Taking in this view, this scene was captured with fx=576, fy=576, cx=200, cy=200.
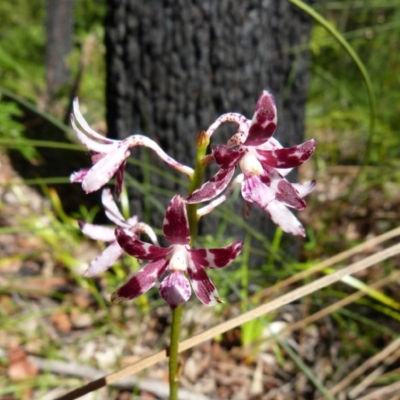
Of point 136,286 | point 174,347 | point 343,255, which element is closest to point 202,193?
point 136,286

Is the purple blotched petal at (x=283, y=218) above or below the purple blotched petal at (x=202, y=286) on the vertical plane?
above

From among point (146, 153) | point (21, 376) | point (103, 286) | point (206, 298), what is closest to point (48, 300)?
point (103, 286)

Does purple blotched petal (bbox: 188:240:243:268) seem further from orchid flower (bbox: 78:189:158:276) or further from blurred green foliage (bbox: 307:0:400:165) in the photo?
blurred green foliage (bbox: 307:0:400:165)

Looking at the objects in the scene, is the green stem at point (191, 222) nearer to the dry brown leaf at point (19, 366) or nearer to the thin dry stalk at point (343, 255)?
the thin dry stalk at point (343, 255)

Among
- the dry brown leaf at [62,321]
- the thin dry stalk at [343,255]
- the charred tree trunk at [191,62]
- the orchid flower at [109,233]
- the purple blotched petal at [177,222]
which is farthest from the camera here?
the dry brown leaf at [62,321]

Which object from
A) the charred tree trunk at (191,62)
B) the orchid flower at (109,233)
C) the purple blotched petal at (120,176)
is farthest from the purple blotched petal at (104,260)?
the charred tree trunk at (191,62)

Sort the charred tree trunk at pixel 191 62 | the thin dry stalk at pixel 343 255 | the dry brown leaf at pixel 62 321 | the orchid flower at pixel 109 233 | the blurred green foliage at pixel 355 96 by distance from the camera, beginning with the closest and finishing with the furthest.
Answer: the orchid flower at pixel 109 233 → the thin dry stalk at pixel 343 255 → the charred tree trunk at pixel 191 62 → the dry brown leaf at pixel 62 321 → the blurred green foliage at pixel 355 96
